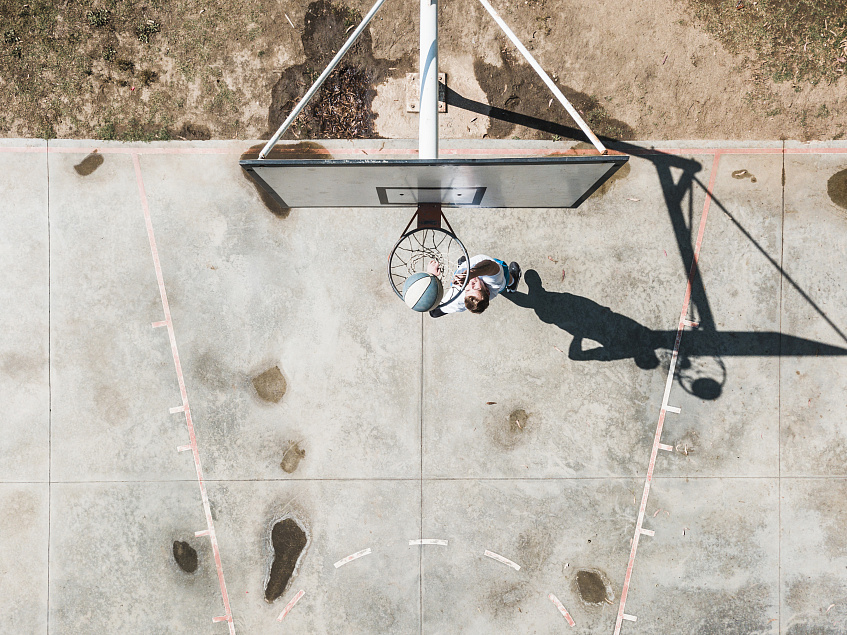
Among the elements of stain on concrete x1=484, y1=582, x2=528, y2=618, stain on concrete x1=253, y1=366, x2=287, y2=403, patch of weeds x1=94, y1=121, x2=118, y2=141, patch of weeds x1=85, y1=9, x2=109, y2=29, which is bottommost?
stain on concrete x1=484, y1=582, x2=528, y2=618

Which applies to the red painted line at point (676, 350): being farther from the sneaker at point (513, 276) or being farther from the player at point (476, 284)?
the player at point (476, 284)

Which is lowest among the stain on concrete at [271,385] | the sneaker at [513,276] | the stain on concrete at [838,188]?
the stain on concrete at [271,385]

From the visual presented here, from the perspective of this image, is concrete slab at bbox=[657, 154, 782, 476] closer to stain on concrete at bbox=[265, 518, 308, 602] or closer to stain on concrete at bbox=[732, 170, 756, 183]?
stain on concrete at bbox=[732, 170, 756, 183]

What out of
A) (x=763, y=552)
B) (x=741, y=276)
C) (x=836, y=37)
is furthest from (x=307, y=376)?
(x=836, y=37)

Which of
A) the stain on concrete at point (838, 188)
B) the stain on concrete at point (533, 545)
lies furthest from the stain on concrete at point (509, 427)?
the stain on concrete at point (838, 188)

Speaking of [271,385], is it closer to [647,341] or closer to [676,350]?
[647,341]

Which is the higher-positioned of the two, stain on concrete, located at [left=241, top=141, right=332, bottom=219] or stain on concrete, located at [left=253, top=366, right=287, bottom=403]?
stain on concrete, located at [left=241, top=141, right=332, bottom=219]

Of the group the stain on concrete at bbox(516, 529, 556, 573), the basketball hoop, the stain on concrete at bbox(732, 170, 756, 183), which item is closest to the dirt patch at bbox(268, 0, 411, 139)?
the basketball hoop
